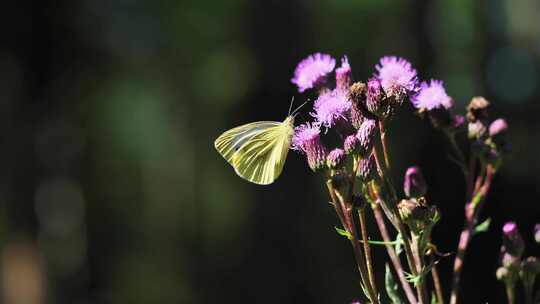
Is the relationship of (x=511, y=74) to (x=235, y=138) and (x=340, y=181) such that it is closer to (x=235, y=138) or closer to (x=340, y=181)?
(x=235, y=138)

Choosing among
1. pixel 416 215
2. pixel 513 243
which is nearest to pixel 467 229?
pixel 513 243

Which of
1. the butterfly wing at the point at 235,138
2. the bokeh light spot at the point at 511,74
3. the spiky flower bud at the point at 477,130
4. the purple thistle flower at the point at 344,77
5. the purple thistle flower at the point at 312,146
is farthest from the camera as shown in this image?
the bokeh light spot at the point at 511,74

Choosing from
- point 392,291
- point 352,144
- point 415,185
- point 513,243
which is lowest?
point 392,291

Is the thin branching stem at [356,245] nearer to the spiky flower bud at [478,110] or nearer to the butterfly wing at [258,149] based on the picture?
the butterfly wing at [258,149]

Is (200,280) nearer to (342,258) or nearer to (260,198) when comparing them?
(342,258)

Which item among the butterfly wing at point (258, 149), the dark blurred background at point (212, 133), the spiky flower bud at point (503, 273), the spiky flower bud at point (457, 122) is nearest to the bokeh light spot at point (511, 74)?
the dark blurred background at point (212, 133)
